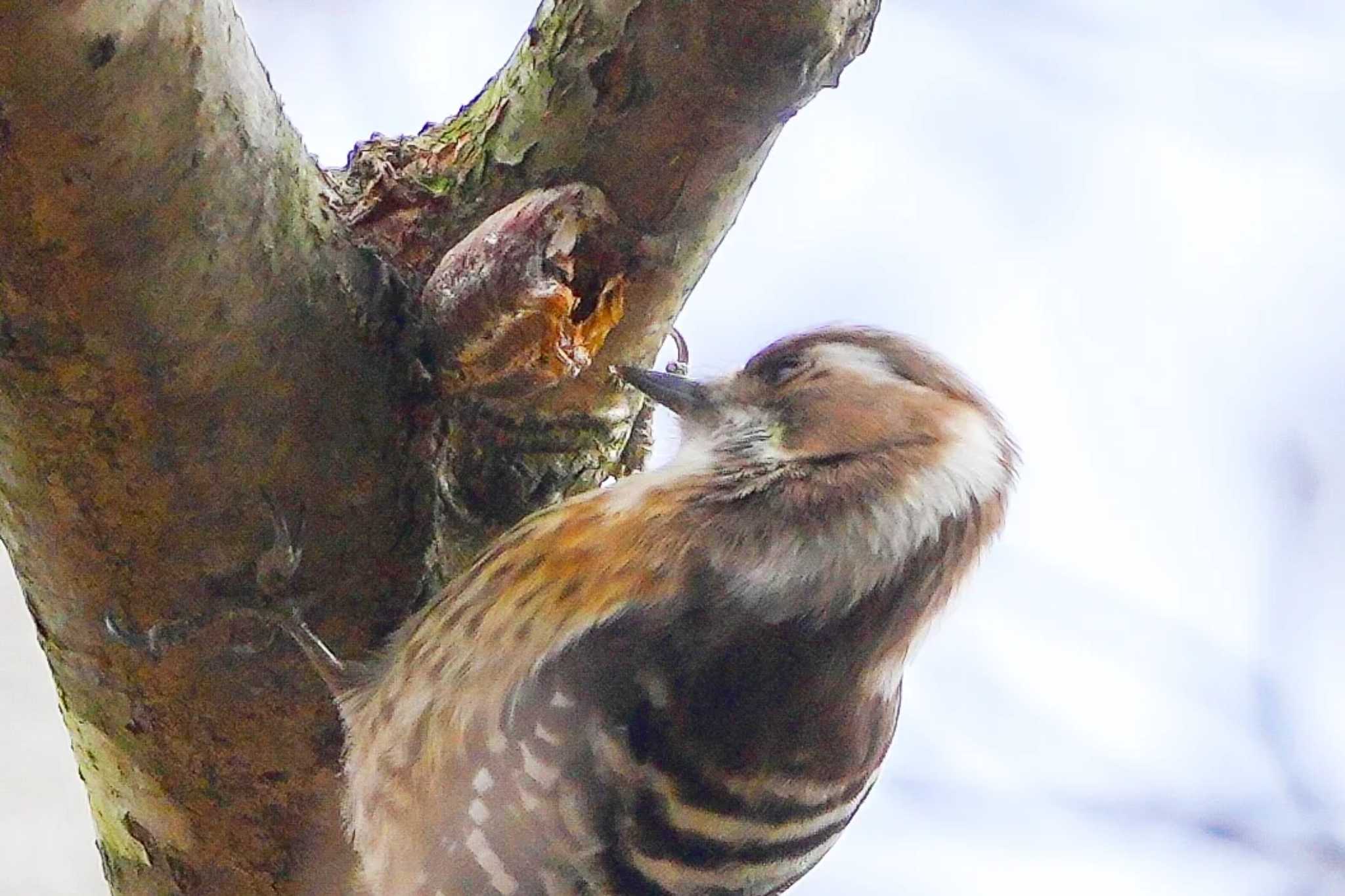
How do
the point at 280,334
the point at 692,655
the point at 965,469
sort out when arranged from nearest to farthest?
the point at 280,334 → the point at 692,655 → the point at 965,469

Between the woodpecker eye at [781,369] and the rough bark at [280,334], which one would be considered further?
the woodpecker eye at [781,369]

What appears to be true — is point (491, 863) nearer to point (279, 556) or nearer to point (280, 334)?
point (279, 556)

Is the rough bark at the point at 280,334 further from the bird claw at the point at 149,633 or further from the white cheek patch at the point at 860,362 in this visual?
the white cheek patch at the point at 860,362

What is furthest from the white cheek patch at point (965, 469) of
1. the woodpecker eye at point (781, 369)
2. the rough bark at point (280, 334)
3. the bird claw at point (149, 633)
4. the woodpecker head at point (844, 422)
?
the bird claw at point (149, 633)

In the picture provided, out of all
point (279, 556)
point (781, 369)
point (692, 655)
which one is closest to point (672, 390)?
point (781, 369)

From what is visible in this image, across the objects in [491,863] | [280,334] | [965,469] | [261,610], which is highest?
[965,469]

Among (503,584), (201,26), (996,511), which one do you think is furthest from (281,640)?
(996,511)

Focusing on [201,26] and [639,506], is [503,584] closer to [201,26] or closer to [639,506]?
[639,506]
